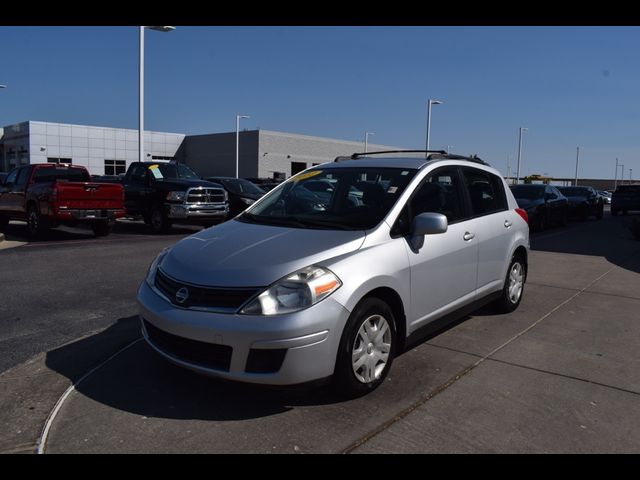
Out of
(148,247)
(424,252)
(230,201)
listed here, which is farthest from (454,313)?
(230,201)

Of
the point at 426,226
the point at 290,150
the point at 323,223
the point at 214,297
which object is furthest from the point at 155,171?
the point at 290,150

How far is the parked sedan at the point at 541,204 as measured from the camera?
16844 mm

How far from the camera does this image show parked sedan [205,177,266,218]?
60.3 ft

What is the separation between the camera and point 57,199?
41.0ft

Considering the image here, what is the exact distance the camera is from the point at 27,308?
6.36 meters

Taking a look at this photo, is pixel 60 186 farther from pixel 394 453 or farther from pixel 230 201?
pixel 394 453

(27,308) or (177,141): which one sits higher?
(177,141)

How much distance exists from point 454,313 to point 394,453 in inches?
81.6

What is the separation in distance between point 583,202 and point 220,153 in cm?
4052

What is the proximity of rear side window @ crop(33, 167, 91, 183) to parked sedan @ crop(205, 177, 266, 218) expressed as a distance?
4.90 m

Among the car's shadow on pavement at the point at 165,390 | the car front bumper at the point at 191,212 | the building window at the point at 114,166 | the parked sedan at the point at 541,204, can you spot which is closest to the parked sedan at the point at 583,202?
the parked sedan at the point at 541,204

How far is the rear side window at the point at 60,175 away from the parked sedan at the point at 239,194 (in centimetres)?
490

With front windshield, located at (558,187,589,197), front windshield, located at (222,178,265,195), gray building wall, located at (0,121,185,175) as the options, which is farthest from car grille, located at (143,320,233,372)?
gray building wall, located at (0,121,185,175)

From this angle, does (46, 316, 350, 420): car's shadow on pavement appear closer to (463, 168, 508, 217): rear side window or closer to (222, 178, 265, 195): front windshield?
(463, 168, 508, 217): rear side window
